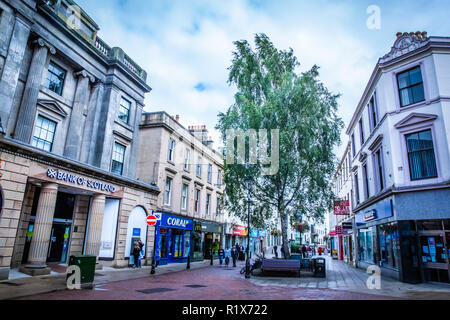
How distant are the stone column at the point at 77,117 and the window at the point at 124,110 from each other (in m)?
2.57

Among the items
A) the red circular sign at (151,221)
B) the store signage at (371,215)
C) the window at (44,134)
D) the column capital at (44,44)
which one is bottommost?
the red circular sign at (151,221)

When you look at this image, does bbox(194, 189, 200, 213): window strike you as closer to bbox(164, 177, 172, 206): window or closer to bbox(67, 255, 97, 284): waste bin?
bbox(164, 177, 172, 206): window

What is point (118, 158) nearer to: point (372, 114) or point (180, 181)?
point (180, 181)

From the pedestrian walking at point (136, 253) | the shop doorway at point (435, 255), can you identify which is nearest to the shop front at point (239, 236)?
the pedestrian walking at point (136, 253)

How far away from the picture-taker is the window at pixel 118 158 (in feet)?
62.8

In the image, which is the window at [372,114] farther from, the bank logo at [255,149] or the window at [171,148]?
the window at [171,148]

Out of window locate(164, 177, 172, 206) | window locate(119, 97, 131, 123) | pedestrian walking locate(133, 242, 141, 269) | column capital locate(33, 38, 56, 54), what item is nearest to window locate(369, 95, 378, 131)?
window locate(164, 177, 172, 206)

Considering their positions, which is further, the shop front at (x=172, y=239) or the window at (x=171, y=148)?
the window at (x=171, y=148)

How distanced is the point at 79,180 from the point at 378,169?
17.5 m

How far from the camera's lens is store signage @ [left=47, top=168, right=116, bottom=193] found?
1348 cm

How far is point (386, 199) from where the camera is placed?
15.9 meters

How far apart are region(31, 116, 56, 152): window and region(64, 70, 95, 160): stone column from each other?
888 mm

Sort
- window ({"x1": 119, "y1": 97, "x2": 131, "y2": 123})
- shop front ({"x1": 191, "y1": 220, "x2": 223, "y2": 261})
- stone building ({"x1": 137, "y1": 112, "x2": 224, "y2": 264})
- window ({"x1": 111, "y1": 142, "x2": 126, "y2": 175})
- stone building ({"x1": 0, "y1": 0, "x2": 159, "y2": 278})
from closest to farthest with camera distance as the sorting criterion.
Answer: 1. stone building ({"x1": 0, "y1": 0, "x2": 159, "y2": 278})
2. window ({"x1": 111, "y1": 142, "x2": 126, "y2": 175})
3. window ({"x1": 119, "y1": 97, "x2": 131, "y2": 123})
4. stone building ({"x1": 137, "y1": 112, "x2": 224, "y2": 264})
5. shop front ({"x1": 191, "y1": 220, "x2": 223, "y2": 261})
